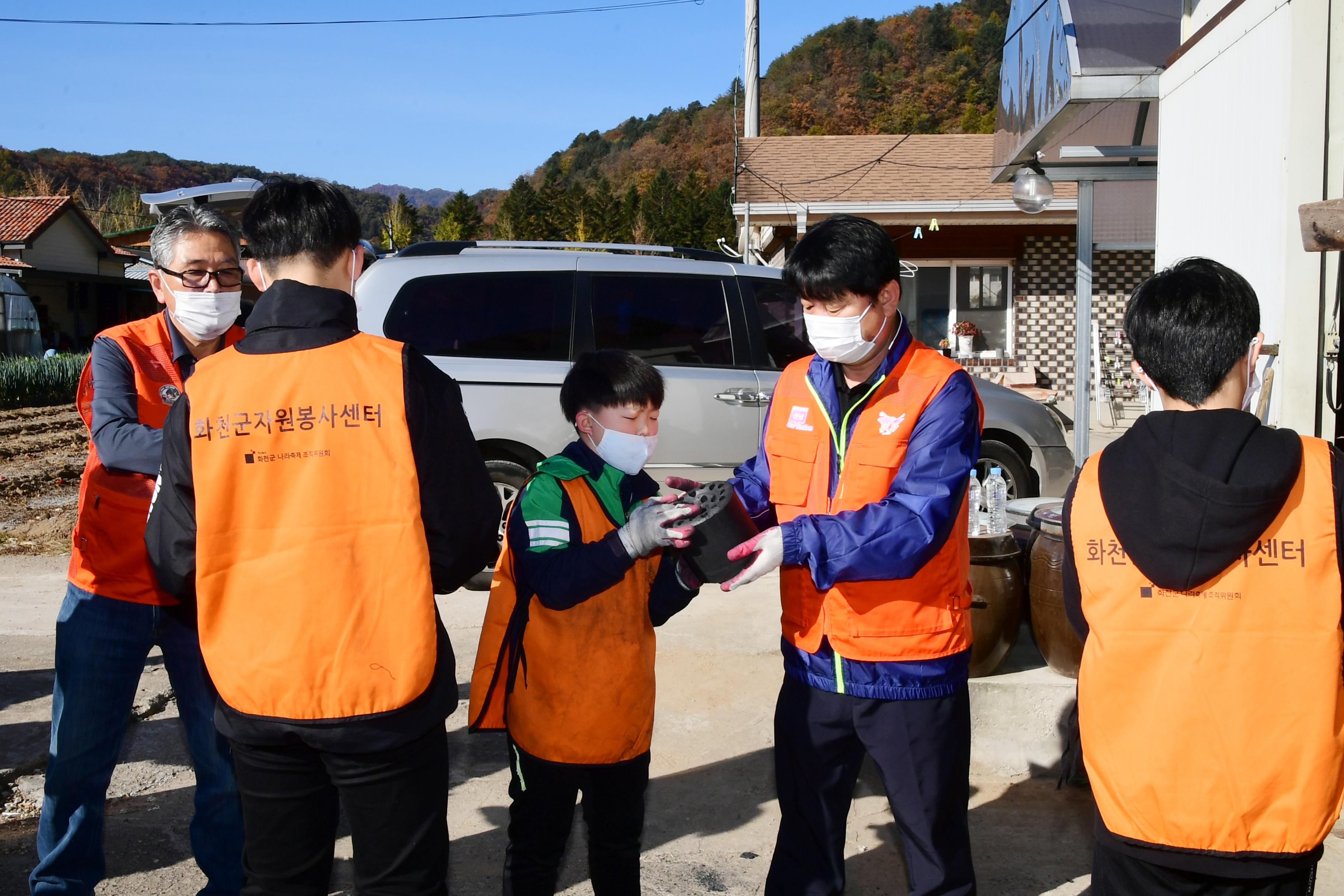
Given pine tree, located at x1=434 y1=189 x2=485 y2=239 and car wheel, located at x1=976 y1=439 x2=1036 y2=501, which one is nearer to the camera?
car wheel, located at x1=976 y1=439 x2=1036 y2=501

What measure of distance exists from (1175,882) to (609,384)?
1532mm

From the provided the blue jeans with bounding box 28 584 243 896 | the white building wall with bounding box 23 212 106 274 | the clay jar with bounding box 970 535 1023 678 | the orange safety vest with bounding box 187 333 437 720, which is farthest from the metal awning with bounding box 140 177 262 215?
the white building wall with bounding box 23 212 106 274

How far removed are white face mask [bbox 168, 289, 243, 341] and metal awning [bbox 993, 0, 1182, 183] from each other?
4436 mm

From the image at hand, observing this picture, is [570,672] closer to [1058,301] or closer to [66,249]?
[1058,301]

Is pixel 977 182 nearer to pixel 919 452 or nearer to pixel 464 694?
pixel 464 694

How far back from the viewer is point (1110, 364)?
50.2 feet

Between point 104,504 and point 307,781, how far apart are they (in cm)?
111

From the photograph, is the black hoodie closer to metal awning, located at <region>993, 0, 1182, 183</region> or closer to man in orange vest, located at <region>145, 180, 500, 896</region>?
man in orange vest, located at <region>145, 180, 500, 896</region>

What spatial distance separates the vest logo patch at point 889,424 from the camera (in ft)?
7.61

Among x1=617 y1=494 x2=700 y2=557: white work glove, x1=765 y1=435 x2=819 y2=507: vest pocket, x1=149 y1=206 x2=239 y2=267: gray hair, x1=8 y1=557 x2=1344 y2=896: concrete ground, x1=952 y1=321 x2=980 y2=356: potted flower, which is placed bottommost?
x1=8 y1=557 x2=1344 y2=896: concrete ground

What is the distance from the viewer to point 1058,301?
621 inches

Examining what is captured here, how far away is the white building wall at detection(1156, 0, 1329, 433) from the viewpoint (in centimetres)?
371

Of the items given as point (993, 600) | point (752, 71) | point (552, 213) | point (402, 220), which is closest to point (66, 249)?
point (402, 220)

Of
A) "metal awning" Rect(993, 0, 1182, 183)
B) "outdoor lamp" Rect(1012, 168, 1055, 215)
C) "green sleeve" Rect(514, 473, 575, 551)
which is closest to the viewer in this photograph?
"green sleeve" Rect(514, 473, 575, 551)
